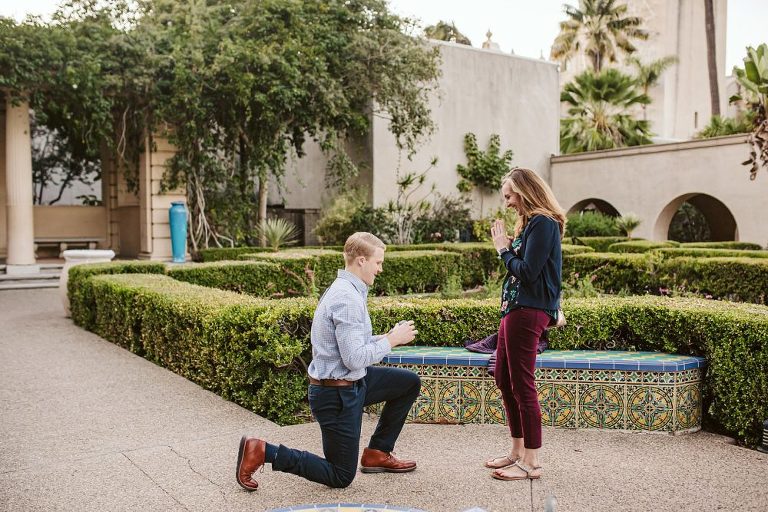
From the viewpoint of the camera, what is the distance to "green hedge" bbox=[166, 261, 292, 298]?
35.2ft

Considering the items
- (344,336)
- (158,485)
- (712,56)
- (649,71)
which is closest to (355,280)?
(344,336)

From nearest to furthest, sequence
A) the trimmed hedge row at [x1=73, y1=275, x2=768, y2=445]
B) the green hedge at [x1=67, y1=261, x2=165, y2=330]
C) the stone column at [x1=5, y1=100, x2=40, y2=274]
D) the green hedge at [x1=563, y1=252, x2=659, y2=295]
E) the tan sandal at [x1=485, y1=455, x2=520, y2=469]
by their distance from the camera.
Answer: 1. the tan sandal at [x1=485, y1=455, x2=520, y2=469]
2. the trimmed hedge row at [x1=73, y1=275, x2=768, y2=445]
3. the green hedge at [x1=67, y1=261, x2=165, y2=330]
4. the green hedge at [x1=563, y1=252, x2=659, y2=295]
5. the stone column at [x1=5, y1=100, x2=40, y2=274]

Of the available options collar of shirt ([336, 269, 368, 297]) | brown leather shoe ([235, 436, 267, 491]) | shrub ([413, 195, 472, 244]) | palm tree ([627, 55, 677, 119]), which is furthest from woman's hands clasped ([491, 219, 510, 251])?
palm tree ([627, 55, 677, 119])

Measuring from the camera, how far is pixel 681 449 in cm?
465

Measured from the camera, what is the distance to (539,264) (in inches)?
154

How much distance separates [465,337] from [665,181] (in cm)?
1814

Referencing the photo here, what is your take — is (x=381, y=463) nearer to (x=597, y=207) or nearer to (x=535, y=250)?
(x=535, y=250)

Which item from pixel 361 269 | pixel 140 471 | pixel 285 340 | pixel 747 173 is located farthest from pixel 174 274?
pixel 747 173

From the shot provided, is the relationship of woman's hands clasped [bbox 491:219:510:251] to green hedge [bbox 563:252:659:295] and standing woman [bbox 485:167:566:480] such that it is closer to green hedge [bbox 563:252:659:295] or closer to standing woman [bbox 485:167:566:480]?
standing woman [bbox 485:167:566:480]

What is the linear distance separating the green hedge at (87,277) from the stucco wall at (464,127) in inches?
377

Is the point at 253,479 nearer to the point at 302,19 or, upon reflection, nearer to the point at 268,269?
the point at 268,269

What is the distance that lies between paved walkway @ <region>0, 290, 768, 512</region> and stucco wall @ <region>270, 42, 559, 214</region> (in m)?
14.6

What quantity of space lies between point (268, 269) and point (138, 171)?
7.61m

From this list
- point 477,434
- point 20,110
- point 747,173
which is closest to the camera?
point 477,434
